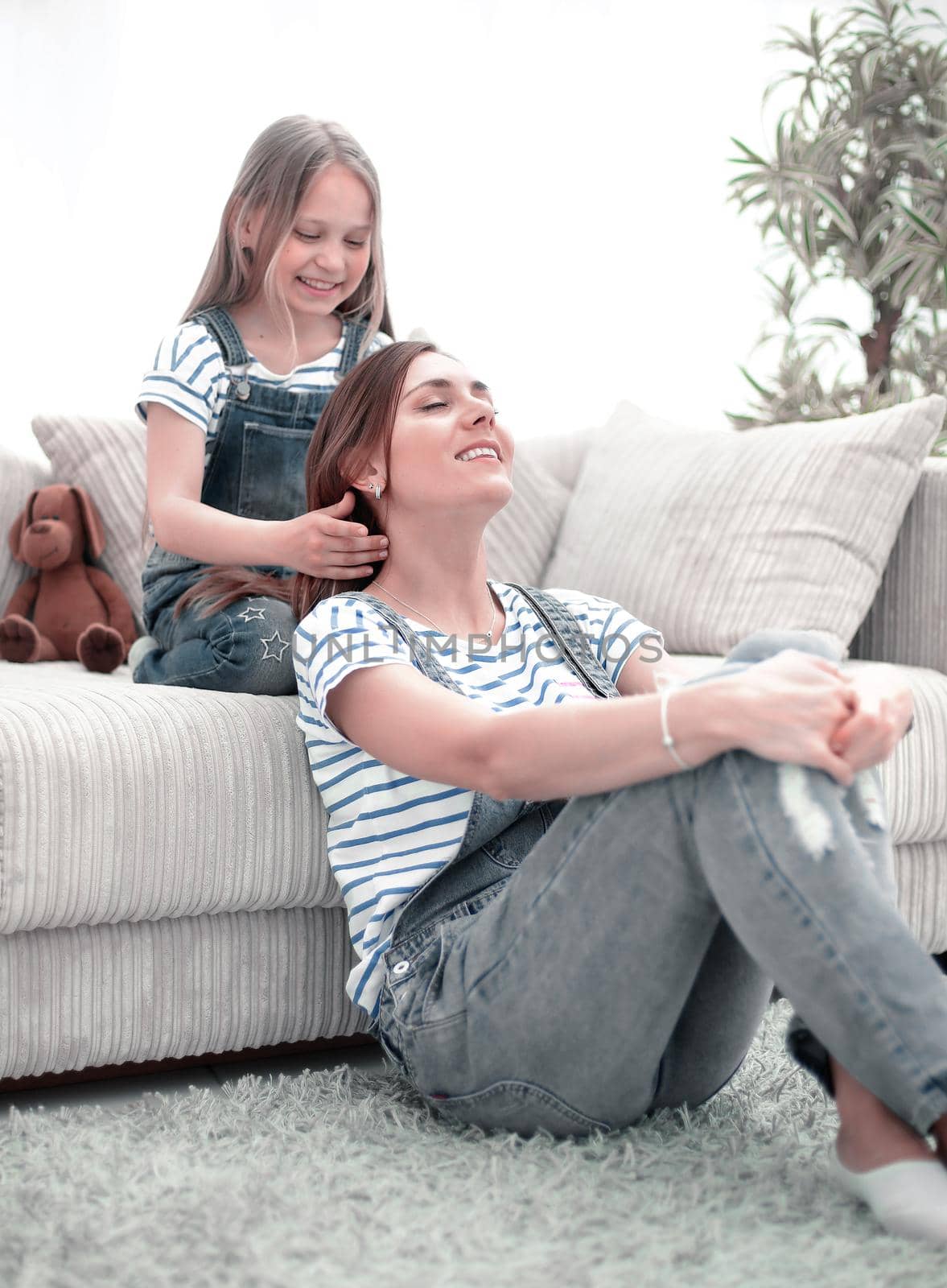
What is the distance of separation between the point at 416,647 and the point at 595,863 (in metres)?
0.31

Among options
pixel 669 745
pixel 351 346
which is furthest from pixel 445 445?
pixel 351 346

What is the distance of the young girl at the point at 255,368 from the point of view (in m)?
1.63

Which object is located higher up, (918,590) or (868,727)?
(868,727)

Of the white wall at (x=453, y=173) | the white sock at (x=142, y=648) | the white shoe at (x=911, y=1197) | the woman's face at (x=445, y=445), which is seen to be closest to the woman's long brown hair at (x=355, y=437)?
the woman's face at (x=445, y=445)

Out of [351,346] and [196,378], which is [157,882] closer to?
[196,378]

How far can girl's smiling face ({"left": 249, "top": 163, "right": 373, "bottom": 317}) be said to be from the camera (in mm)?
1767

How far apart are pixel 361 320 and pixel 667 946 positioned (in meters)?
1.23

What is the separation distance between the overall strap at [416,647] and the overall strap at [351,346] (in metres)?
0.69

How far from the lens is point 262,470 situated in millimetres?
1764

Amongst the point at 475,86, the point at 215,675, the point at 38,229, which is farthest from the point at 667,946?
the point at 475,86

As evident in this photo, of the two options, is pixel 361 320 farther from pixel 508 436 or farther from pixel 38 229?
pixel 38 229

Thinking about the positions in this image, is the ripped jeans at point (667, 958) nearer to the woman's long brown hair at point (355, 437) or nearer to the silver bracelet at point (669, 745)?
the silver bracelet at point (669, 745)

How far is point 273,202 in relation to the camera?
178cm

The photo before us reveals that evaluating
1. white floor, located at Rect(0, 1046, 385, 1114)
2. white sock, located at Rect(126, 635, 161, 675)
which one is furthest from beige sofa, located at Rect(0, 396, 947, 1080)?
white sock, located at Rect(126, 635, 161, 675)
